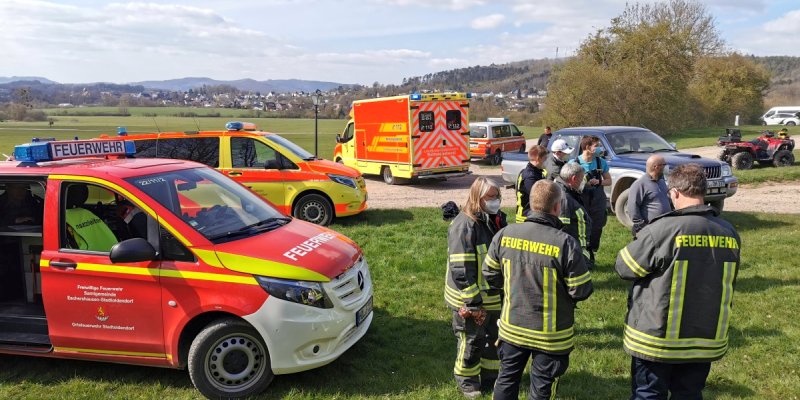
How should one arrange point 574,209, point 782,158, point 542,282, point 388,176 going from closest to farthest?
point 542,282 → point 574,209 → point 388,176 → point 782,158

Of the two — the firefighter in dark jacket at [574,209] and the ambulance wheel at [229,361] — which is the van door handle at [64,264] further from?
the firefighter in dark jacket at [574,209]

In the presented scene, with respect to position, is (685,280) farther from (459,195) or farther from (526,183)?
(459,195)

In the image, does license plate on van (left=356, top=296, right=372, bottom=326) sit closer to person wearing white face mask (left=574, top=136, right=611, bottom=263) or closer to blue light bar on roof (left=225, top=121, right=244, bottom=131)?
person wearing white face mask (left=574, top=136, right=611, bottom=263)

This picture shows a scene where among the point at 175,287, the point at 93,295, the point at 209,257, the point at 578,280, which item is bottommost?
the point at 93,295

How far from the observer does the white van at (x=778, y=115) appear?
46191 mm

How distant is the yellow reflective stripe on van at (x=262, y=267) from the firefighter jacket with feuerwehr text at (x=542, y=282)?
157cm

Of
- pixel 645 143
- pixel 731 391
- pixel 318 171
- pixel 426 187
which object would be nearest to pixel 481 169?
pixel 426 187

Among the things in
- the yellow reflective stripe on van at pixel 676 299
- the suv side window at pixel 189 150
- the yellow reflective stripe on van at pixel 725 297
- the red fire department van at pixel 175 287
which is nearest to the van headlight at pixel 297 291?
the red fire department van at pixel 175 287

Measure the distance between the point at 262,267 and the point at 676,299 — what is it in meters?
2.77

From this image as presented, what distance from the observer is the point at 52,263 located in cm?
418

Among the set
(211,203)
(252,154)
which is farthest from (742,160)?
(211,203)

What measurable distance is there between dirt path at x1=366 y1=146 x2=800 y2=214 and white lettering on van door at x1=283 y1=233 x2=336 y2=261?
26.0ft

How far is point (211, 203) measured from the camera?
484cm

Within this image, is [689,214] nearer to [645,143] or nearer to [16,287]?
[16,287]
